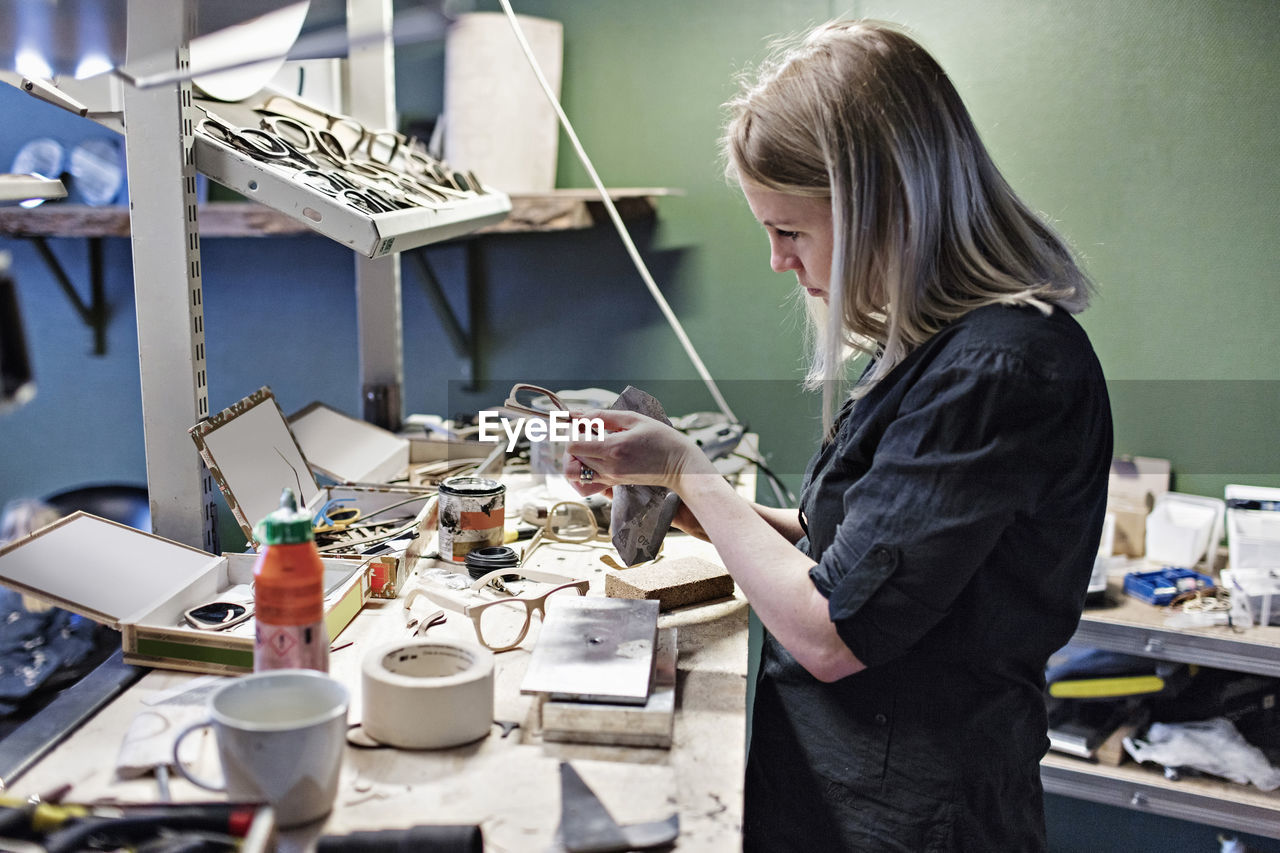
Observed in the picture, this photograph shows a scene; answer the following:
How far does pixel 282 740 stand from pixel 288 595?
0.51 ft

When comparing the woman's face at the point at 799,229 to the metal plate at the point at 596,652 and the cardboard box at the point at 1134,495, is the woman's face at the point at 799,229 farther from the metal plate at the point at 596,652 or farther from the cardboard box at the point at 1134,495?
the cardboard box at the point at 1134,495

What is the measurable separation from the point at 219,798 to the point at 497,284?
6.37 ft

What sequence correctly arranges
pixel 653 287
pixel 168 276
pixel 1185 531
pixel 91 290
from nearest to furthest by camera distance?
pixel 168 276 < pixel 1185 531 < pixel 653 287 < pixel 91 290

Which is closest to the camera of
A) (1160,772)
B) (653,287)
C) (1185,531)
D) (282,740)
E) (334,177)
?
(282,740)

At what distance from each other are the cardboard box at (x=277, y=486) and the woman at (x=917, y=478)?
0.52 metres

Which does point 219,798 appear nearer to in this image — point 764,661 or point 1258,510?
point 764,661

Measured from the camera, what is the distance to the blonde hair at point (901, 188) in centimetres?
96

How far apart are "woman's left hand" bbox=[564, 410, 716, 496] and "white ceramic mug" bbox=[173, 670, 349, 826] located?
1.42ft

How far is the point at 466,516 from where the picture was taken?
1.42 metres

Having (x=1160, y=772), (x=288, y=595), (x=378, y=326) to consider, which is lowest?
(x=1160, y=772)

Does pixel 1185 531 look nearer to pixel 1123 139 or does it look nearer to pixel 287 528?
pixel 1123 139

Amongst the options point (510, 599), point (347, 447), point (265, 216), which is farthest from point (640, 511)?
point (265, 216)

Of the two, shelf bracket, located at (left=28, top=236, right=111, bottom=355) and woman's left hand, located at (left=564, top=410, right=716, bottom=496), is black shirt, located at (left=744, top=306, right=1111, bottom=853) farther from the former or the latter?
shelf bracket, located at (left=28, top=236, right=111, bottom=355)

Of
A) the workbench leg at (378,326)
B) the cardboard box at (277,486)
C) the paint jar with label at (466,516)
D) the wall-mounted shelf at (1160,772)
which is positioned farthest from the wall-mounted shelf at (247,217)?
the wall-mounted shelf at (1160,772)
